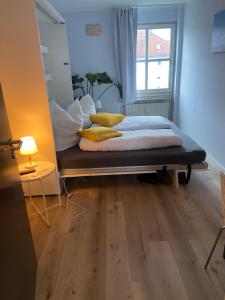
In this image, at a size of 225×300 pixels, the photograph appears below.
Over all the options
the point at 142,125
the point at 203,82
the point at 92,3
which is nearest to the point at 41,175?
the point at 142,125

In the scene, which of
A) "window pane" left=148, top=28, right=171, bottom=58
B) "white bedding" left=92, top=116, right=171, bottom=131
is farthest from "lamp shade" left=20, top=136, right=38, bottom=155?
"window pane" left=148, top=28, right=171, bottom=58

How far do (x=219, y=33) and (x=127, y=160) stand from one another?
193cm

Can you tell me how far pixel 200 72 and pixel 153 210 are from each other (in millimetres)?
2413

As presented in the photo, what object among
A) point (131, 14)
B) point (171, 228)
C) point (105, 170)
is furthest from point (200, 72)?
point (171, 228)

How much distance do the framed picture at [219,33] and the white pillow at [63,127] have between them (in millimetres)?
1951

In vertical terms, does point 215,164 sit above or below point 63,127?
below

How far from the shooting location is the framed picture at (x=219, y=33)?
2631 millimetres

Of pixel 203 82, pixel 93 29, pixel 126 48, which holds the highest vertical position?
pixel 93 29

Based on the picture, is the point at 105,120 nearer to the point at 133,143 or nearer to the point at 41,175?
the point at 133,143

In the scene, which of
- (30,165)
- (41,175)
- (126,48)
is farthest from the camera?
(126,48)

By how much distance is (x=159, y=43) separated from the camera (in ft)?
14.3

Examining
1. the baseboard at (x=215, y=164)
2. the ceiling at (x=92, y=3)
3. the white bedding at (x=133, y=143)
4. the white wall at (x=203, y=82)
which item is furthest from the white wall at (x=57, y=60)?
the baseboard at (x=215, y=164)

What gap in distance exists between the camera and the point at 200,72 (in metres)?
3.48

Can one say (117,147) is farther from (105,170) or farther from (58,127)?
(58,127)
